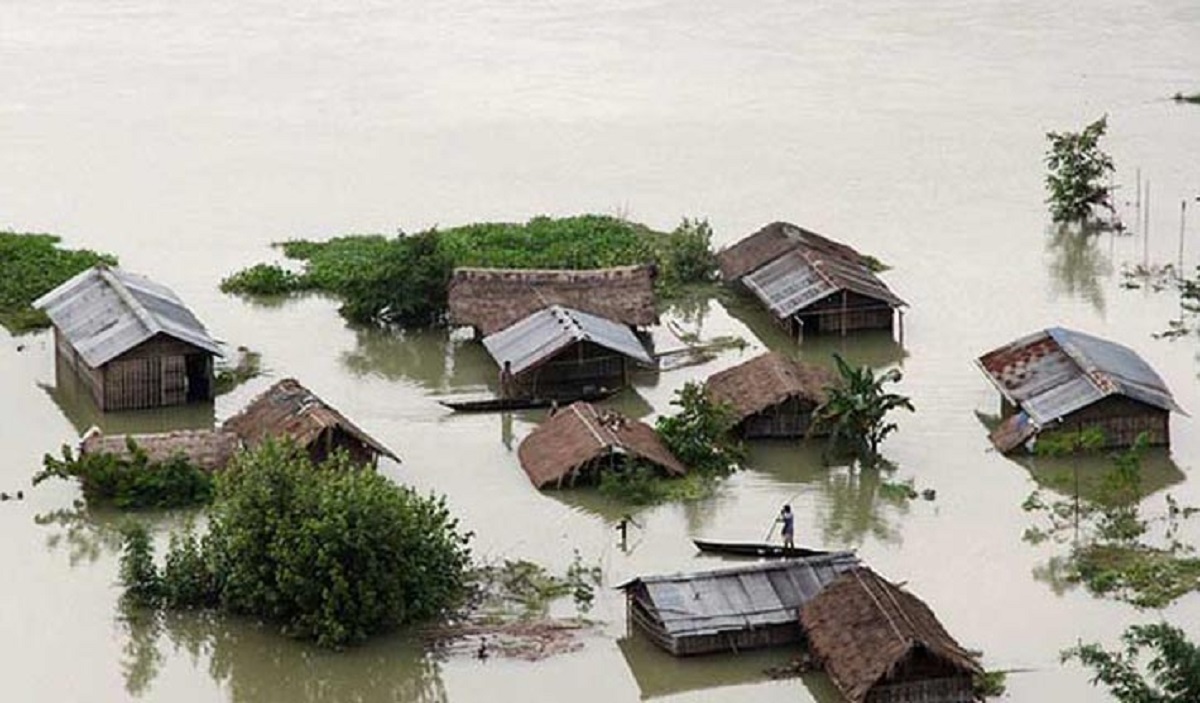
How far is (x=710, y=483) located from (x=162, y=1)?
96.2 ft

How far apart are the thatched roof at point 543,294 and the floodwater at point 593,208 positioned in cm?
67

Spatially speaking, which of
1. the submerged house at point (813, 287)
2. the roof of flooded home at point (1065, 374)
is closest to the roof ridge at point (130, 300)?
the submerged house at point (813, 287)

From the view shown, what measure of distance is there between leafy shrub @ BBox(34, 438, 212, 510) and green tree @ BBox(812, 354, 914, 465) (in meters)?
6.19

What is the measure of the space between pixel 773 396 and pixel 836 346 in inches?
139

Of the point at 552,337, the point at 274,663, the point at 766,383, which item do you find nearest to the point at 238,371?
the point at 552,337

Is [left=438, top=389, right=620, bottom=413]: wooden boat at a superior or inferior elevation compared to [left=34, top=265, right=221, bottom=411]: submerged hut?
inferior

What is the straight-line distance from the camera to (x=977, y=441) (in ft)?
78.2

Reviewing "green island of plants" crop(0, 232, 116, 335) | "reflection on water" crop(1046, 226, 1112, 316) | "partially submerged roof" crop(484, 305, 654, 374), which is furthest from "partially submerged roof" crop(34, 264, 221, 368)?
"reflection on water" crop(1046, 226, 1112, 316)

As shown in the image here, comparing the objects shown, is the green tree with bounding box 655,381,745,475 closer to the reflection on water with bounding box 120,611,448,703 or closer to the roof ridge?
the reflection on water with bounding box 120,611,448,703

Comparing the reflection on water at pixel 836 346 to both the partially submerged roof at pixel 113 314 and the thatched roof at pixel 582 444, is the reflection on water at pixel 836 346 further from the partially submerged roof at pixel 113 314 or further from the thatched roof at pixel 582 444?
the partially submerged roof at pixel 113 314

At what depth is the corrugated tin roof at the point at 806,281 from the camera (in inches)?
1048

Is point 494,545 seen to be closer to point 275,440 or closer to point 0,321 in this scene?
point 275,440

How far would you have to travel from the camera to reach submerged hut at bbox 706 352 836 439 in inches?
919

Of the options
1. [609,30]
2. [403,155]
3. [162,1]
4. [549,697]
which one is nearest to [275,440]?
[549,697]
